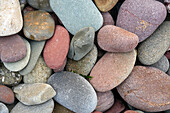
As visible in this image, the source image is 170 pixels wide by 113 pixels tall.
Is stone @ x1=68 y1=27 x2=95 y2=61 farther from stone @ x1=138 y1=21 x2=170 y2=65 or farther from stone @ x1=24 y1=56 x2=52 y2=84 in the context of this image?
stone @ x1=138 y1=21 x2=170 y2=65

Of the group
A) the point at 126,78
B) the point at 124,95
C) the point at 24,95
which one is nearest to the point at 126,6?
the point at 126,78

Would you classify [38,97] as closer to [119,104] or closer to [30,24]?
[30,24]

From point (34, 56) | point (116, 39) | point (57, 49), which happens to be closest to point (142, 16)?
point (116, 39)

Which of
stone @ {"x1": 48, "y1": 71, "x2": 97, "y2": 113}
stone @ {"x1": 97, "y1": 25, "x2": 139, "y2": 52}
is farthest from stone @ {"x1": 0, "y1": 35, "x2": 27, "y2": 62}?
stone @ {"x1": 97, "y1": 25, "x2": 139, "y2": 52}

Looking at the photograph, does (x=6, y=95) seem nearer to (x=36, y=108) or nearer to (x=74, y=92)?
(x=36, y=108)

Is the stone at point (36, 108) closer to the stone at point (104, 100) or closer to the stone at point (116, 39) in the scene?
the stone at point (104, 100)
